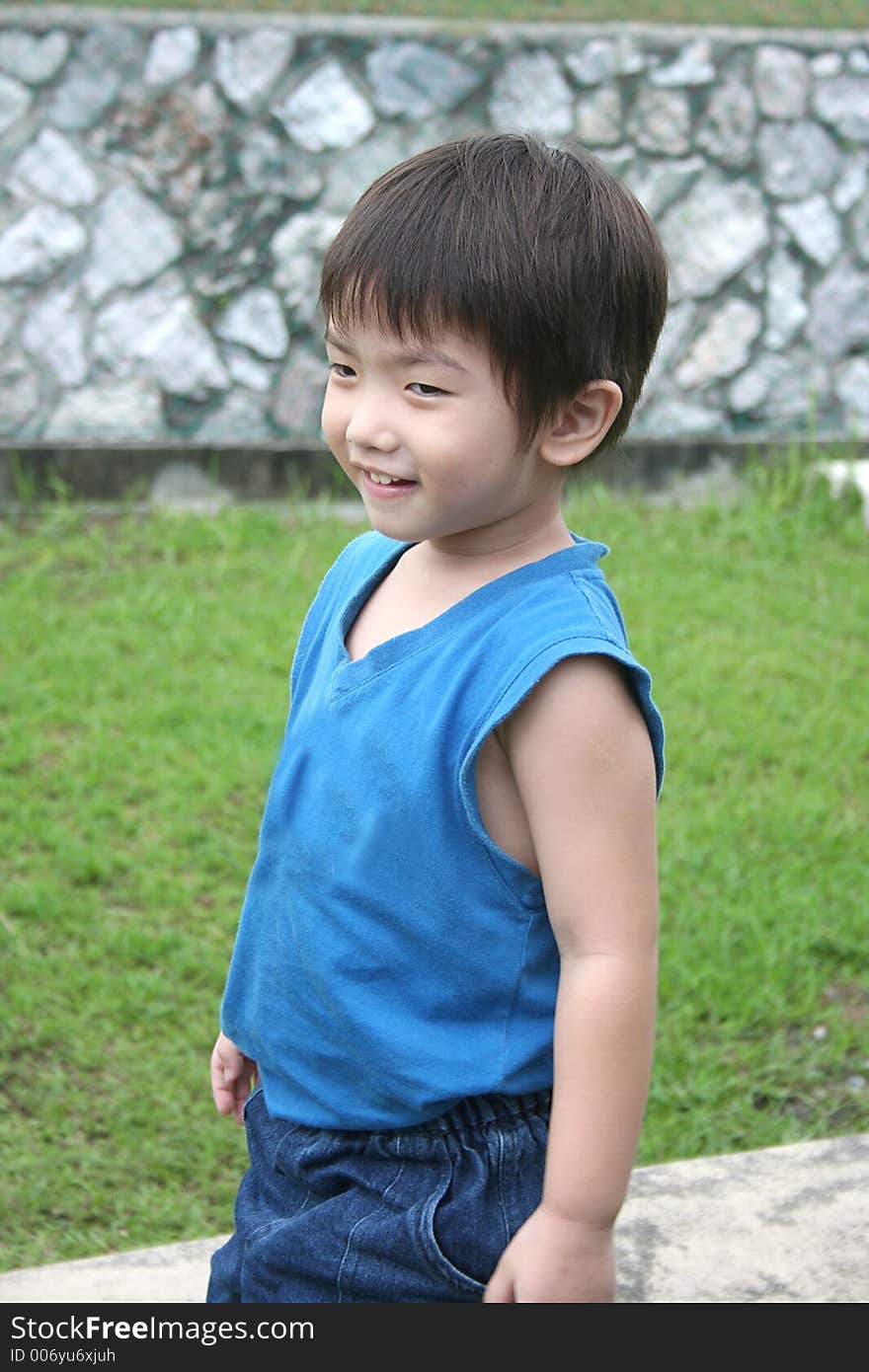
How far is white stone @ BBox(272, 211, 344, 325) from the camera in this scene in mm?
5453

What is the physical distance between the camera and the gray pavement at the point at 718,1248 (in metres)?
1.77

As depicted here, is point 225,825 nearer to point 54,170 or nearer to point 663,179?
point 54,170

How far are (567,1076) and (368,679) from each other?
0.38 m

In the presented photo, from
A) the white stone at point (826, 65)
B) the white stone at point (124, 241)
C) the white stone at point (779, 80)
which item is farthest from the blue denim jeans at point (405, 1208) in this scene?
the white stone at point (826, 65)

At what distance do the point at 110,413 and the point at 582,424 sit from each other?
14.1 feet

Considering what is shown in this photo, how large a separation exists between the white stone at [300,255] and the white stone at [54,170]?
70 centimetres

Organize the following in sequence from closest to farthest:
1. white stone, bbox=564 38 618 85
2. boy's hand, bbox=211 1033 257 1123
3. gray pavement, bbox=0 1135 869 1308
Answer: boy's hand, bbox=211 1033 257 1123, gray pavement, bbox=0 1135 869 1308, white stone, bbox=564 38 618 85

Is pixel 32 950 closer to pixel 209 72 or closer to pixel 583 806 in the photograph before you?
pixel 583 806

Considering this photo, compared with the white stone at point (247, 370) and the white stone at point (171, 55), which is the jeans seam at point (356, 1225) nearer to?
the white stone at point (247, 370)

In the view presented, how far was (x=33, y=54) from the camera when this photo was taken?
16.9 ft

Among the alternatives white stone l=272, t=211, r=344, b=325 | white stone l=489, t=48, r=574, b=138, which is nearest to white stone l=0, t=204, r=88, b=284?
white stone l=272, t=211, r=344, b=325

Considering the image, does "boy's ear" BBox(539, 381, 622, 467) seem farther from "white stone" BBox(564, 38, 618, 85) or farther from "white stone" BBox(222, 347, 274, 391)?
"white stone" BBox(564, 38, 618, 85)

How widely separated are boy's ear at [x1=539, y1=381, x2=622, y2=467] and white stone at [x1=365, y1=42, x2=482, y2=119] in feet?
15.1

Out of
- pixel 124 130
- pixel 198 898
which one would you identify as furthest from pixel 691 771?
pixel 124 130
